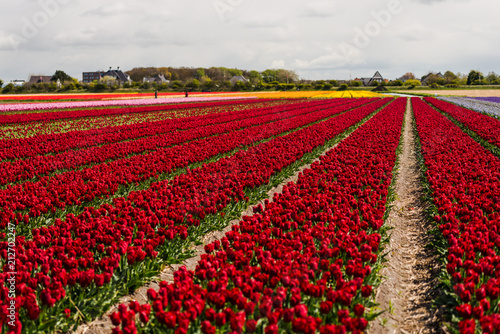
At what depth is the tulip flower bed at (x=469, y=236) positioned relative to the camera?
3.88 m

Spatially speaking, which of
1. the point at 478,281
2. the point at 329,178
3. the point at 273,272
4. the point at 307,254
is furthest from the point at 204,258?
the point at 329,178

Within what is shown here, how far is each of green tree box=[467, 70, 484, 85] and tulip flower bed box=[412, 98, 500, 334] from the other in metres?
129

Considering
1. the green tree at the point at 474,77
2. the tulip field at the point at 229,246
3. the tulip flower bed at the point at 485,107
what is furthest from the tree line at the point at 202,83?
the tulip field at the point at 229,246

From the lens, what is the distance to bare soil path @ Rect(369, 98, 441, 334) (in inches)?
179

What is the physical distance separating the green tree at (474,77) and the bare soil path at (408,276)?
5239 inches

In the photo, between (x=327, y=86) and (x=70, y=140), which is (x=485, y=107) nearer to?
(x=70, y=140)

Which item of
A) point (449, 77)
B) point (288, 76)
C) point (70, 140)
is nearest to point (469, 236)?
point (70, 140)

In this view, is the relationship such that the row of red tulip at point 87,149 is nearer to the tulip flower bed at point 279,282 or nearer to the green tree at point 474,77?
the tulip flower bed at point 279,282

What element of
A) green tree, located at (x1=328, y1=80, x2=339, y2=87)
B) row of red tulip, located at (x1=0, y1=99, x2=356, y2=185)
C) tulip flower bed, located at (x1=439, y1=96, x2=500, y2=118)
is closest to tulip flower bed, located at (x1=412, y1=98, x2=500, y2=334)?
row of red tulip, located at (x1=0, y1=99, x2=356, y2=185)

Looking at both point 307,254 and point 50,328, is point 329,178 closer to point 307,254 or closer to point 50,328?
point 307,254

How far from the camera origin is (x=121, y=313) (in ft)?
10.9

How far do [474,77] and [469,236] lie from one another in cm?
14091

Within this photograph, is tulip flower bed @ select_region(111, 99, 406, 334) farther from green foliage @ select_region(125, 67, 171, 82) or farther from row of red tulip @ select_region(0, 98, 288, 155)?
green foliage @ select_region(125, 67, 171, 82)

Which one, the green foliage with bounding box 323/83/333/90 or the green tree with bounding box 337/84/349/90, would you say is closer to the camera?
the green foliage with bounding box 323/83/333/90
